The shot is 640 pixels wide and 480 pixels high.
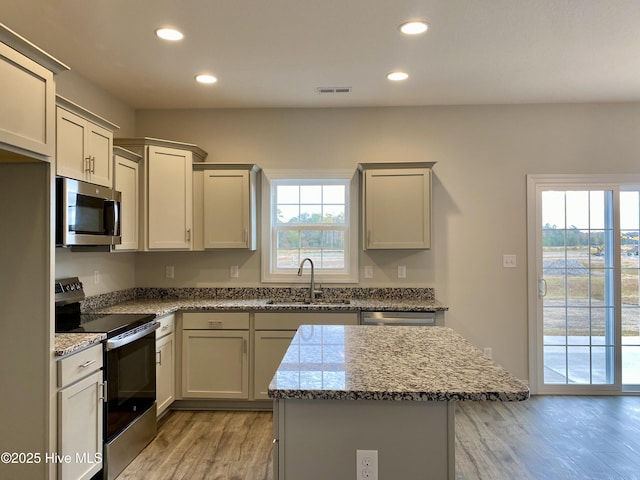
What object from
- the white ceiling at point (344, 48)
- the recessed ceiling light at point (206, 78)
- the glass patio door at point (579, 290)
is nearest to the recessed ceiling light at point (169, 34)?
the white ceiling at point (344, 48)

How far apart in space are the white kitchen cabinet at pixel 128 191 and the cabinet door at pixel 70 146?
0.50m

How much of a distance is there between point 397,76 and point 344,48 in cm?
64

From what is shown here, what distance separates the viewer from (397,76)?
3.20 metres

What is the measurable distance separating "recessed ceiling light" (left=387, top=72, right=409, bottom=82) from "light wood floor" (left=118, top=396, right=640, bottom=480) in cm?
276

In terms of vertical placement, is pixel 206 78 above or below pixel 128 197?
above

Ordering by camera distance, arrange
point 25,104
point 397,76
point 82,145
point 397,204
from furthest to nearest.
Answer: point 397,204
point 397,76
point 82,145
point 25,104

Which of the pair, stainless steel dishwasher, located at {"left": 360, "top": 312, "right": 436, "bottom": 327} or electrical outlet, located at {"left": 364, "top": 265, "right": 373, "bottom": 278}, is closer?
stainless steel dishwasher, located at {"left": 360, "top": 312, "right": 436, "bottom": 327}

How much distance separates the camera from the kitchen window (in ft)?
13.0

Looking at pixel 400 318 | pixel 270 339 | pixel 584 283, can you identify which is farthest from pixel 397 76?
pixel 584 283

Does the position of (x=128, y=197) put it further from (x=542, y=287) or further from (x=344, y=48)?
(x=542, y=287)

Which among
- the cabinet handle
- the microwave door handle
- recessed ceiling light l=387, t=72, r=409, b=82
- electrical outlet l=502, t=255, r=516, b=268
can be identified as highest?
recessed ceiling light l=387, t=72, r=409, b=82

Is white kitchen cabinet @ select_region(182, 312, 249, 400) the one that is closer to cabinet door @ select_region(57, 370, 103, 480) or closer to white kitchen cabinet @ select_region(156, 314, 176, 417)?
white kitchen cabinet @ select_region(156, 314, 176, 417)

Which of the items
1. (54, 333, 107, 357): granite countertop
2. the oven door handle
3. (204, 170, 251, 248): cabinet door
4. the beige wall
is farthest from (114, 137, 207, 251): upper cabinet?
(54, 333, 107, 357): granite countertop

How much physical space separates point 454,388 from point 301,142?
10.0ft
